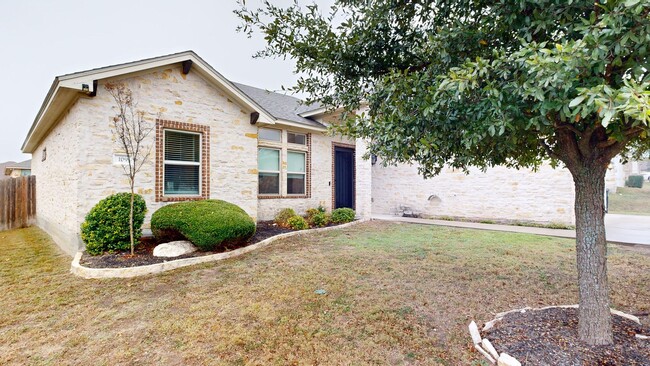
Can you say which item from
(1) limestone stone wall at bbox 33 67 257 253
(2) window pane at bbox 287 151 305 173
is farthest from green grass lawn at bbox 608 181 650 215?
(1) limestone stone wall at bbox 33 67 257 253

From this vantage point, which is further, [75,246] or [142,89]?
[142,89]

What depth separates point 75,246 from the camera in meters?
6.13

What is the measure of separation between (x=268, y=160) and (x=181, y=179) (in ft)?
9.72

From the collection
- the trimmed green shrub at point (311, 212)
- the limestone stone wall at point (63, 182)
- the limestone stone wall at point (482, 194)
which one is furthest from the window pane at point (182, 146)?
the limestone stone wall at point (482, 194)

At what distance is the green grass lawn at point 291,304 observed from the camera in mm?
2754

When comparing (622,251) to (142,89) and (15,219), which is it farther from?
(15,219)

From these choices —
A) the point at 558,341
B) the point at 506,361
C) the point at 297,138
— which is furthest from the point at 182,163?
the point at 558,341

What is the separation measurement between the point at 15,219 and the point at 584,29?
15.9m

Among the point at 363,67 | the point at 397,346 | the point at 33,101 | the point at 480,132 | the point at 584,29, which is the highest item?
the point at 33,101

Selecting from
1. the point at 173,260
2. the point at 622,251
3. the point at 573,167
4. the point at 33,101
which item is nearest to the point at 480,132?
the point at 573,167

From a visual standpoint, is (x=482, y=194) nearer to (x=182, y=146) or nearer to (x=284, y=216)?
(x=284, y=216)

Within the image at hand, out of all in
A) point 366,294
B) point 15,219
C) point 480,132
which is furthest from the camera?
point 15,219

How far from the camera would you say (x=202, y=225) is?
5.88m

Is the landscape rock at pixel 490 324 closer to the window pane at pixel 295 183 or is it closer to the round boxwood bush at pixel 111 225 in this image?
the round boxwood bush at pixel 111 225
